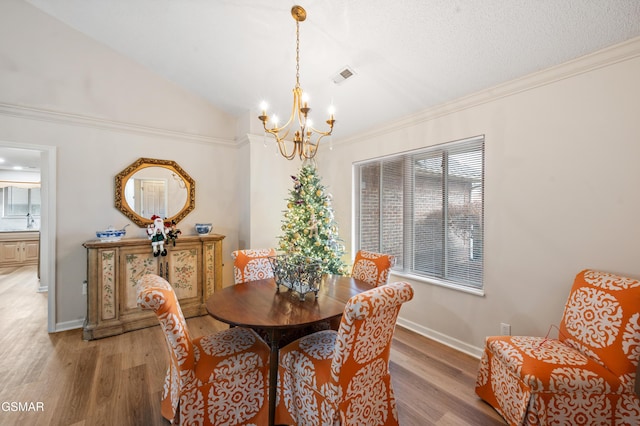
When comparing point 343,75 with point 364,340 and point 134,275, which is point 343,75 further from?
point 134,275

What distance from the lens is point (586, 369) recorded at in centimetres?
158

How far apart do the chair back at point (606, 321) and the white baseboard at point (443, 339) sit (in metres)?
0.88

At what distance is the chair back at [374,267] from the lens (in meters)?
2.54

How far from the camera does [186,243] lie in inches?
142

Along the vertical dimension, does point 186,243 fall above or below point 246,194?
below

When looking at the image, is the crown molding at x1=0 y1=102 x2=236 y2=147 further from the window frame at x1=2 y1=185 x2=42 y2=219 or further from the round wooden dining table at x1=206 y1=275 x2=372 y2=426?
the window frame at x1=2 y1=185 x2=42 y2=219

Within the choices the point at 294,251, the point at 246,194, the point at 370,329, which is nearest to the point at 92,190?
the point at 246,194

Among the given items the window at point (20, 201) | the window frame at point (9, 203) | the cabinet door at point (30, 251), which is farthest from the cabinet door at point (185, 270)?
the window at point (20, 201)

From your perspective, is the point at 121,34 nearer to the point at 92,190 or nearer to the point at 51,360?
the point at 92,190

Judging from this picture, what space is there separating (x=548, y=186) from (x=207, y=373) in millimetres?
2927

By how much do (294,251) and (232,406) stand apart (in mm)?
2040

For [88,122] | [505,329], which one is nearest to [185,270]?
[88,122]

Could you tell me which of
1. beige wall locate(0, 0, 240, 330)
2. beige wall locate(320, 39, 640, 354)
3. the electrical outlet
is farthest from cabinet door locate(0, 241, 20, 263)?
the electrical outlet

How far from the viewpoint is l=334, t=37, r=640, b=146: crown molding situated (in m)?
1.92
